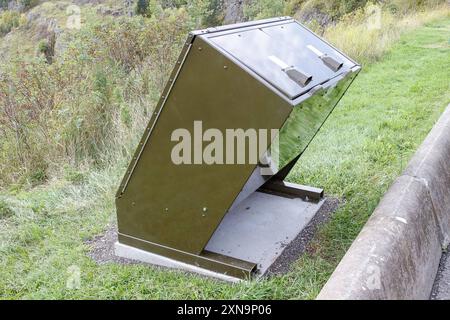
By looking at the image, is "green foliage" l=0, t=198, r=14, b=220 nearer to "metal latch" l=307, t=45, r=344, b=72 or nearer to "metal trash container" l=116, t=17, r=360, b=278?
"metal trash container" l=116, t=17, r=360, b=278

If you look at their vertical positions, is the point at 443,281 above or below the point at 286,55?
below

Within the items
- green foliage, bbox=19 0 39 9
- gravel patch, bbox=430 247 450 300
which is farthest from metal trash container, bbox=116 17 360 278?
green foliage, bbox=19 0 39 9

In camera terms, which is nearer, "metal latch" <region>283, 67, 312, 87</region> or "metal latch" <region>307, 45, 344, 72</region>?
"metal latch" <region>283, 67, 312, 87</region>

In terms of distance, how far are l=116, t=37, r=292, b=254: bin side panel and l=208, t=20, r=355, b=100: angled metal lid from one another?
0.10 meters

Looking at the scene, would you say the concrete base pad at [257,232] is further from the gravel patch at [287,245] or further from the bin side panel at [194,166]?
the bin side panel at [194,166]

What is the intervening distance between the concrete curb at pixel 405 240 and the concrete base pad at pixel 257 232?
84cm

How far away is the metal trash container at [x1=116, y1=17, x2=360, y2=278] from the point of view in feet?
8.04

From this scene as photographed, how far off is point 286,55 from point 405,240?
4.17 feet

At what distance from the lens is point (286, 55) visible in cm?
280

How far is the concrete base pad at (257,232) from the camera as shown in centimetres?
316

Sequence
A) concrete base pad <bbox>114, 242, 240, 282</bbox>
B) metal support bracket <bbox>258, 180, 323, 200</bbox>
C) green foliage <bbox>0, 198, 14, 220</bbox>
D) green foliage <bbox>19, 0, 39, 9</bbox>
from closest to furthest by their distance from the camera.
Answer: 1. concrete base pad <bbox>114, 242, 240, 282</bbox>
2. metal support bracket <bbox>258, 180, 323, 200</bbox>
3. green foliage <bbox>0, 198, 14, 220</bbox>
4. green foliage <bbox>19, 0, 39, 9</bbox>

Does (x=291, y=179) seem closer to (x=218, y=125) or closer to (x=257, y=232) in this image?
(x=257, y=232)

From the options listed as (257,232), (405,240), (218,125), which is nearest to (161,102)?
(218,125)

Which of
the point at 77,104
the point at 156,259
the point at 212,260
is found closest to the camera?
the point at 212,260
